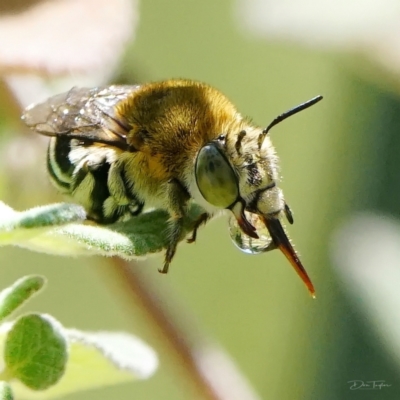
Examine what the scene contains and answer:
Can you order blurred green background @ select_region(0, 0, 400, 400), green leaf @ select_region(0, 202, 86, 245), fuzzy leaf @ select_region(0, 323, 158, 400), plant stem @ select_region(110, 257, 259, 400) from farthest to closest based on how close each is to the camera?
1. blurred green background @ select_region(0, 0, 400, 400)
2. plant stem @ select_region(110, 257, 259, 400)
3. fuzzy leaf @ select_region(0, 323, 158, 400)
4. green leaf @ select_region(0, 202, 86, 245)

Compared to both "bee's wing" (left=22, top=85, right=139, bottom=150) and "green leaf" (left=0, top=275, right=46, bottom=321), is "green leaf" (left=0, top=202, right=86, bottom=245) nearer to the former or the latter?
"green leaf" (left=0, top=275, right=46, bottom=321)

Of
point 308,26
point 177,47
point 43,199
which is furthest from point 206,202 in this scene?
point 177,47

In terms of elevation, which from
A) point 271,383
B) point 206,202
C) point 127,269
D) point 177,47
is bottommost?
point 271,383

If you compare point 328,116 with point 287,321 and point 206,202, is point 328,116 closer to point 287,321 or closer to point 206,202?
point 287,321

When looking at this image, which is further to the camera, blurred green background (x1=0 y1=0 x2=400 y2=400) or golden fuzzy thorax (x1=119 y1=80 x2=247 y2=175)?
blurred green background (x1=0 y1=0 x2=400 y2=400)

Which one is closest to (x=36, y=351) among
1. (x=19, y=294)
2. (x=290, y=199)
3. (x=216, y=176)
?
(x=19, y=294)

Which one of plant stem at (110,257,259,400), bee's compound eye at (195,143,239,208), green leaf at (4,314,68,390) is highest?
bee's compound eye at (195,143,239,208)

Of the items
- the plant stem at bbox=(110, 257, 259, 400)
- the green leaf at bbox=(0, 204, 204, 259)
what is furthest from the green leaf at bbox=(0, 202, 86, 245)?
the plant stem at bbox=(110, 257, 259, 400)

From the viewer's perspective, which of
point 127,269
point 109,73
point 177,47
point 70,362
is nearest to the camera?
point 70,362

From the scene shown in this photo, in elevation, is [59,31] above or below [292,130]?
above
